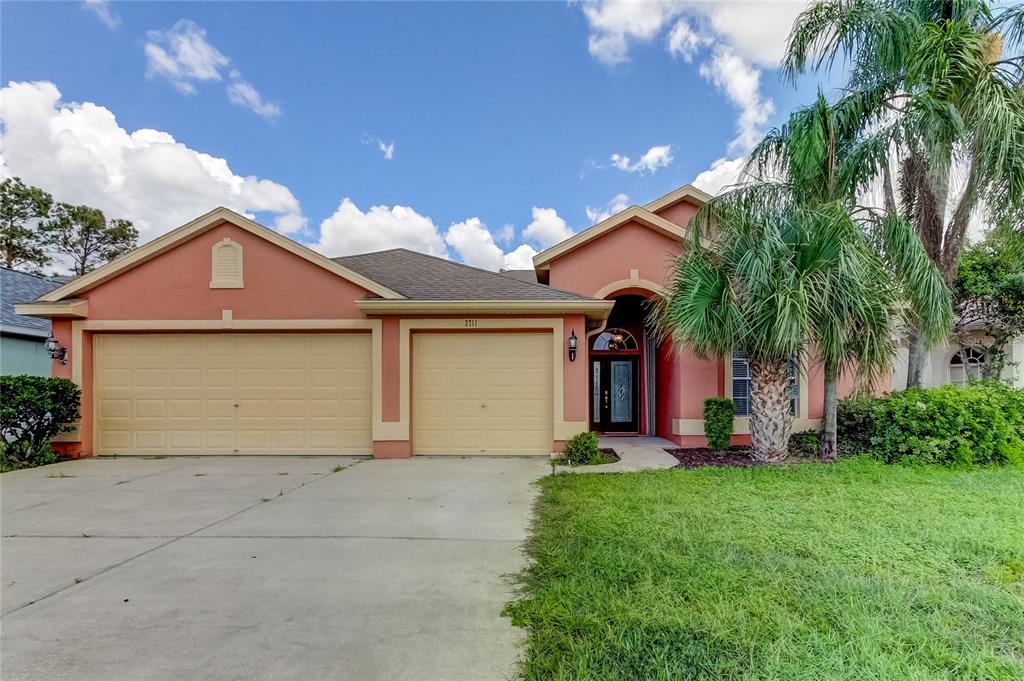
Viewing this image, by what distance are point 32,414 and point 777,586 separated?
38.0 ft

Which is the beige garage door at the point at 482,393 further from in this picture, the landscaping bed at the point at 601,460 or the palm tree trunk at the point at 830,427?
the palm tree trunk at the point at 830,427

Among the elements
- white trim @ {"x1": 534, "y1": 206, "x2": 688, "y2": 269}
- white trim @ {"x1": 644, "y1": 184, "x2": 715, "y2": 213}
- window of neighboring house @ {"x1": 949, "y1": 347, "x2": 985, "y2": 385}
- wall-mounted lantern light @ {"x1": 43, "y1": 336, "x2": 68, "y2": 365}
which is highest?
white trim @ {"x1": 644, "y1": 184, "x2": 715, "y2": 213}

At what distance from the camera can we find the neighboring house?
447 inches

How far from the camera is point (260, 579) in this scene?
3.60 metres

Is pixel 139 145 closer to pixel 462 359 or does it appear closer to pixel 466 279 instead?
pixel 466 279

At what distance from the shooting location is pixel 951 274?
891 centimetres

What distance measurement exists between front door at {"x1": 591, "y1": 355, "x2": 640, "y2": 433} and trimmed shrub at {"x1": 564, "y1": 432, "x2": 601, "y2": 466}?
3.92 metres

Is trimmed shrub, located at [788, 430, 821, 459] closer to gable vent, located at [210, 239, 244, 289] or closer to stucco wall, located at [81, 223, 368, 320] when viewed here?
stucco wall, located at [81, 223, 368, 320]

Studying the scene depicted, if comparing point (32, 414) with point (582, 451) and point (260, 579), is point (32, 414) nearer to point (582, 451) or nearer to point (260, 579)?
point (260, 579)

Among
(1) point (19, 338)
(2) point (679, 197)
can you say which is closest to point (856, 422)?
(2) point (679, 197)

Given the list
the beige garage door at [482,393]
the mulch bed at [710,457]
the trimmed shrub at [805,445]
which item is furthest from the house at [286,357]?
the mulch bed at [710,457]

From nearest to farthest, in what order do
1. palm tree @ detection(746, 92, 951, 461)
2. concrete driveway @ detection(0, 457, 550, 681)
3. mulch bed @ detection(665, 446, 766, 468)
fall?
concrete driveway @ detection(0, 457, 550, 681) < palm tree @ detection(746, 92, 951, 461) < mulch bed @ detection(665, 446, 766, 468)

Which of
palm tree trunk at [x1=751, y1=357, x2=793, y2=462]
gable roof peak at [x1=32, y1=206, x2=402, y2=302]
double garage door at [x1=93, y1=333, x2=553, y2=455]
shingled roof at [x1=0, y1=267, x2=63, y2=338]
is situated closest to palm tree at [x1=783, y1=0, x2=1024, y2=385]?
palm tree trunk at [x1=751, y1=357, x2=793, y2=462]

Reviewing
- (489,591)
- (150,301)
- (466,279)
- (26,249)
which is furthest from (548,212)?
(26,249)
